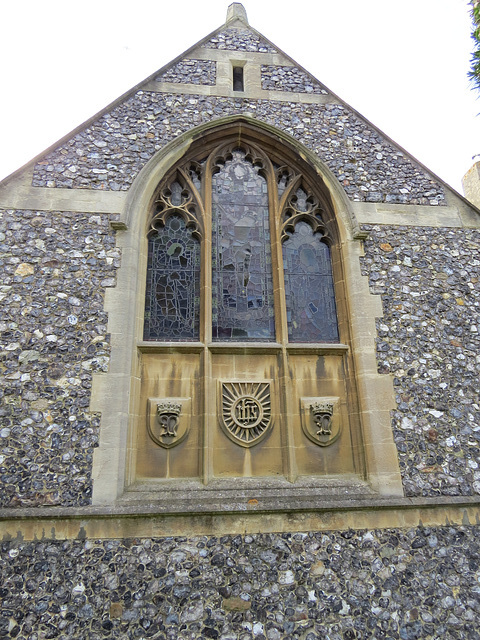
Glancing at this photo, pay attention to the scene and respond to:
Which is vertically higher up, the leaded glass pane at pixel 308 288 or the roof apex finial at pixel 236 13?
the roof apex finial at pixel 236 13

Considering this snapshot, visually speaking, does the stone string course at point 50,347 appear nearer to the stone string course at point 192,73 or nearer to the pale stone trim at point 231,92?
the pale stone trim at point 231,92

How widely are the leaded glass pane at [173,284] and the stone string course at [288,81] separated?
2663 millimetres

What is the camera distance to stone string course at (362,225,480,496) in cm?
502

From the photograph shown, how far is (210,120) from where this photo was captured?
6449 mm

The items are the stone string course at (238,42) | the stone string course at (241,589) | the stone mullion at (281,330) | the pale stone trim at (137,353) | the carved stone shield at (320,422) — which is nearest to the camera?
the stone string course at (241,589)

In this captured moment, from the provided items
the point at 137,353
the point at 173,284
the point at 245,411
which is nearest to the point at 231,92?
the point at 173,284

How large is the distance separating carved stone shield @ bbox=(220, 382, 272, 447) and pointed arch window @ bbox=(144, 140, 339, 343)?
2.12 ft

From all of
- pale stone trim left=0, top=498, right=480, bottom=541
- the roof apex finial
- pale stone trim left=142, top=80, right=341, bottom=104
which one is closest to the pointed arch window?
pale stone trim left=142, top=80, right=341, bottom=104

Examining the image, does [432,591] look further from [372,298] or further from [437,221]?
[437,221]

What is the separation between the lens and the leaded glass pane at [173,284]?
5.64m

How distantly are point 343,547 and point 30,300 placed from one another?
4.29 meters

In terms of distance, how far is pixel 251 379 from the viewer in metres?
5.44

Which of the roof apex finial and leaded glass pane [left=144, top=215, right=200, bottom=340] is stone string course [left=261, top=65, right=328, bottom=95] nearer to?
the roof apex finial

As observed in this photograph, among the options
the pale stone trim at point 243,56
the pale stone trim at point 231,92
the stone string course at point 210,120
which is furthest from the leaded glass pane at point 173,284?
the pale stone trim at point 243,56
